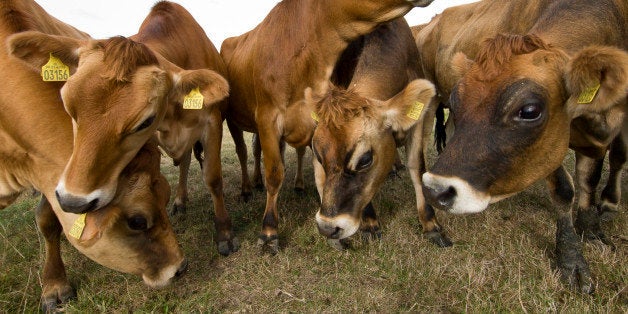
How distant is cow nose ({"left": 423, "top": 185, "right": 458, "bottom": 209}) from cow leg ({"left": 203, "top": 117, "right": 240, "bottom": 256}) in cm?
226

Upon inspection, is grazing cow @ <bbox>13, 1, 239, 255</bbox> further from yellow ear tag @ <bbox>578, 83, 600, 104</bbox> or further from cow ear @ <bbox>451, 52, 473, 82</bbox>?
yellow ear tag @ <bbox>578, 83, 600, 104</bbox>

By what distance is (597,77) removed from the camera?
2.37m

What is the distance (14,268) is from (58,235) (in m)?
0.65

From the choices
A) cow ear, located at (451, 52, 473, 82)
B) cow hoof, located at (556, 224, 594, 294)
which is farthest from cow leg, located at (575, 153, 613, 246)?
cow ear, located at (451, 52, 473, 82)

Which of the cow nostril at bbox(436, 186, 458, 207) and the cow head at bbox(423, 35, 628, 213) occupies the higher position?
the cow head at bbox(423, 35, 628, 213)

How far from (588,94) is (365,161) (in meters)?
1.57

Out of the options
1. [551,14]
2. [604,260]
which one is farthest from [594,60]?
[604,260]

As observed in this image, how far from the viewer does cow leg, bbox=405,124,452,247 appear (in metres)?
3.74

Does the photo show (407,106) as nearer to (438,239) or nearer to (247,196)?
(438,239)

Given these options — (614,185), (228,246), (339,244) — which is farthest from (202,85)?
(614,185)

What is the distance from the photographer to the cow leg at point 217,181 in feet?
13.2

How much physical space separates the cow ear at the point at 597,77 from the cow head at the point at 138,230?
298 cm

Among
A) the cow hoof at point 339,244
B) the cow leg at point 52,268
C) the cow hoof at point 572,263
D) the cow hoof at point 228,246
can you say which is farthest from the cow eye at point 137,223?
the cow hoof at point 572,263

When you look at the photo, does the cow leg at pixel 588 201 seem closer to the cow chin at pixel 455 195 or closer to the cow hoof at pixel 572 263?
the cow hoof at pixel 572 263
